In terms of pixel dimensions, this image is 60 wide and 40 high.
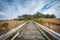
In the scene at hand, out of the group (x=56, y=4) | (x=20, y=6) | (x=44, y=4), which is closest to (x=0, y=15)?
(x=20, y=6)

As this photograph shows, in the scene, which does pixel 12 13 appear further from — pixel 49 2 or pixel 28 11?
pixel 49 2

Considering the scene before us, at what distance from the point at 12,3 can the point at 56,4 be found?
2.06m

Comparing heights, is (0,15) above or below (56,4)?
below

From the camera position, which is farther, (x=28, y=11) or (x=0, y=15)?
(x=28, y=11)

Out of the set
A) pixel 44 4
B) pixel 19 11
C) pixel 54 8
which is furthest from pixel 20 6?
pixel 54 8

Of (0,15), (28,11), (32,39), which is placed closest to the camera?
(32,39)

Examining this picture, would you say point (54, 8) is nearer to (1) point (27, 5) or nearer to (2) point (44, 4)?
(2) point (44, 4)

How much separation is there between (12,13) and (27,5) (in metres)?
0.86

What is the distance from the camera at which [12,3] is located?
6297 mm

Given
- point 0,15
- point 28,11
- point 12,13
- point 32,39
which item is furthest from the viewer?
point 28,11

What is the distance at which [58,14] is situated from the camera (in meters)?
6.35

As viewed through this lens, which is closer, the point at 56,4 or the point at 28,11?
the point at 56,4

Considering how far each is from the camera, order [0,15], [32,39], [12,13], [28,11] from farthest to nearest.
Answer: [28,11], [12,13], [0,15], [32,39]

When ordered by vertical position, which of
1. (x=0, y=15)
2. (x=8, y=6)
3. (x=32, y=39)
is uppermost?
(x=8, y=6)
